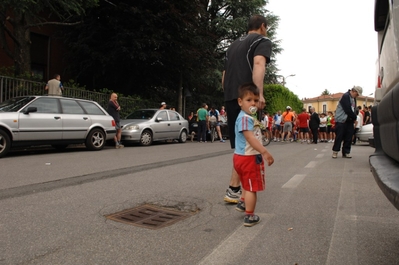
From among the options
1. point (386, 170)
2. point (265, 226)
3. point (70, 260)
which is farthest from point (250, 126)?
point (70, 260)

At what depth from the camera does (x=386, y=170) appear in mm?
2518

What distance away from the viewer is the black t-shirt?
Answer: 13.2ft

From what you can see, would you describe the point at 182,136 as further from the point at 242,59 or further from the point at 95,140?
the point at 242,59

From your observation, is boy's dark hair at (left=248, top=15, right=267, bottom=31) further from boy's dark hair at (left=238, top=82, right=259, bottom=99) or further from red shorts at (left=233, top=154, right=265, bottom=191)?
red shorts at (left=233, top=154, right=265, bottom=191)

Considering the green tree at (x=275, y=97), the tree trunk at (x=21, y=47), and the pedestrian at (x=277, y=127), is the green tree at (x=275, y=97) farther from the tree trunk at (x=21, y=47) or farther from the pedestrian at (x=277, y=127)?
the tree trunk at (x=21, y=47)

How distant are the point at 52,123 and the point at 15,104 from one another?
0.99m

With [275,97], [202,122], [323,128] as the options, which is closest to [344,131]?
[202,122]

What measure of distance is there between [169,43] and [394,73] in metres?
16.5

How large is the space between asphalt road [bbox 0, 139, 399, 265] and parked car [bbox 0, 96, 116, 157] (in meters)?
3.15

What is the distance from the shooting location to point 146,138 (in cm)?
1354

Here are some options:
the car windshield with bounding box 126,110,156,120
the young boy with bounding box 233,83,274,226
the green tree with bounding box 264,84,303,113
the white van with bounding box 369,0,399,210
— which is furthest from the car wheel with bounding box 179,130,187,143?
the green tree with bounding box 264,84,303,113

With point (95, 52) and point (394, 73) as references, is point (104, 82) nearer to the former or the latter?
point (95, 52)

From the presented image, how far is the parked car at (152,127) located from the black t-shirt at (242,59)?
29.8 ft

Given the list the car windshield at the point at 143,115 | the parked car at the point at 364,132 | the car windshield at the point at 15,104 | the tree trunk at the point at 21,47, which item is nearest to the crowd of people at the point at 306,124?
the parked car at the point at 364,132
